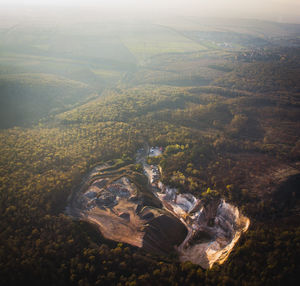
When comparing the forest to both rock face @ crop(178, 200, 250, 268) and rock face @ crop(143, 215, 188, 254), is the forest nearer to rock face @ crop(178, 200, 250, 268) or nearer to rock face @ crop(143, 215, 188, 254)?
rock face @ crop(178, 200, 250, 268)

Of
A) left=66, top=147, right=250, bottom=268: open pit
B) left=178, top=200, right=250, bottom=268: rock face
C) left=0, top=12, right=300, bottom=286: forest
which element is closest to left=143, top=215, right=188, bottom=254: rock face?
left=66, top=147, right=250, bottom=268: open pit

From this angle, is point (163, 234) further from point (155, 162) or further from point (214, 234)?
point (155, 162)

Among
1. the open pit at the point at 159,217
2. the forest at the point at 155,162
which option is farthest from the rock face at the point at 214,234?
the forest at the point at 155,162

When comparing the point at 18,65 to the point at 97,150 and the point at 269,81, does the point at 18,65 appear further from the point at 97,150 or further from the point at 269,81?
the point at 269,81

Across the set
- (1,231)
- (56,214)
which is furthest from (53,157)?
(1,231)

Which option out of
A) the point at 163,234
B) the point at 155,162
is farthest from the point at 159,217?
the point at 155,162
